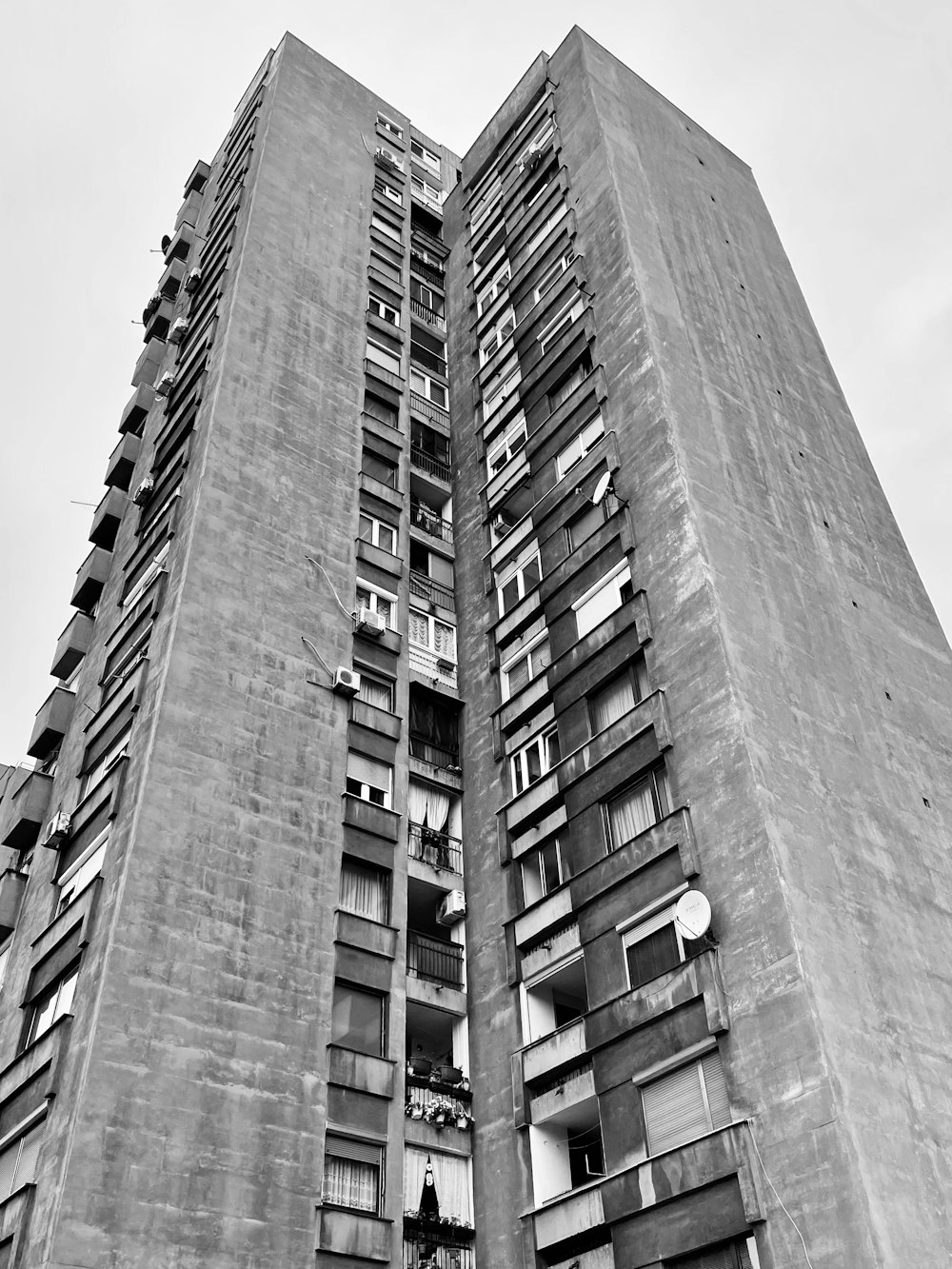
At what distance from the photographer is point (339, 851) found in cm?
2648

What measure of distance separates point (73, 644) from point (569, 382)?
1799 cm

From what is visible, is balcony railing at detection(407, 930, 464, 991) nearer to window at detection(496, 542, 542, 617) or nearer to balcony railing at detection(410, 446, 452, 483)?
window at detection(496, 542, 542, 617)

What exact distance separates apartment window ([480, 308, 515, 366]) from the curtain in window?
2083 centimetres

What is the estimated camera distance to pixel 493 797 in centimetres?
3011

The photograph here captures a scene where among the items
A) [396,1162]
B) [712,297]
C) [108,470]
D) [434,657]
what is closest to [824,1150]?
[396,1162]

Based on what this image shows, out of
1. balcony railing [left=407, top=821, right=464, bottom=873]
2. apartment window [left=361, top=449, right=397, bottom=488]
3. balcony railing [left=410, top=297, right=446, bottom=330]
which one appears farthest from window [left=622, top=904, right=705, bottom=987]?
balcony railing [left=410, top=297, right=446, bottom=330]

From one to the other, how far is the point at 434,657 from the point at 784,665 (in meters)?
11.5

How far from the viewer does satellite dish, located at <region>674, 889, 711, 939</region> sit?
2150 centimetres

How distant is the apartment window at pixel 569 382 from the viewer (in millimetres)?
35531

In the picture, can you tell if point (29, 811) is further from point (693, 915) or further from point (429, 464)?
point (693, 915)

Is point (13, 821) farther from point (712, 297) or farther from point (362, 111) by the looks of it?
point (362, 111)

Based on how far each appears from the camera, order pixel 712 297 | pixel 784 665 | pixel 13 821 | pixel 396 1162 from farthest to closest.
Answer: pixel 712 297 → pixel 13 821 → pixel 784 665 → pixel 396 1162

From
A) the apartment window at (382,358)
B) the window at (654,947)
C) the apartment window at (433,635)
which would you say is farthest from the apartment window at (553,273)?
the window at (654,947)

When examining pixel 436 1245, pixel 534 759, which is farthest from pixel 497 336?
pixel 436 1245
